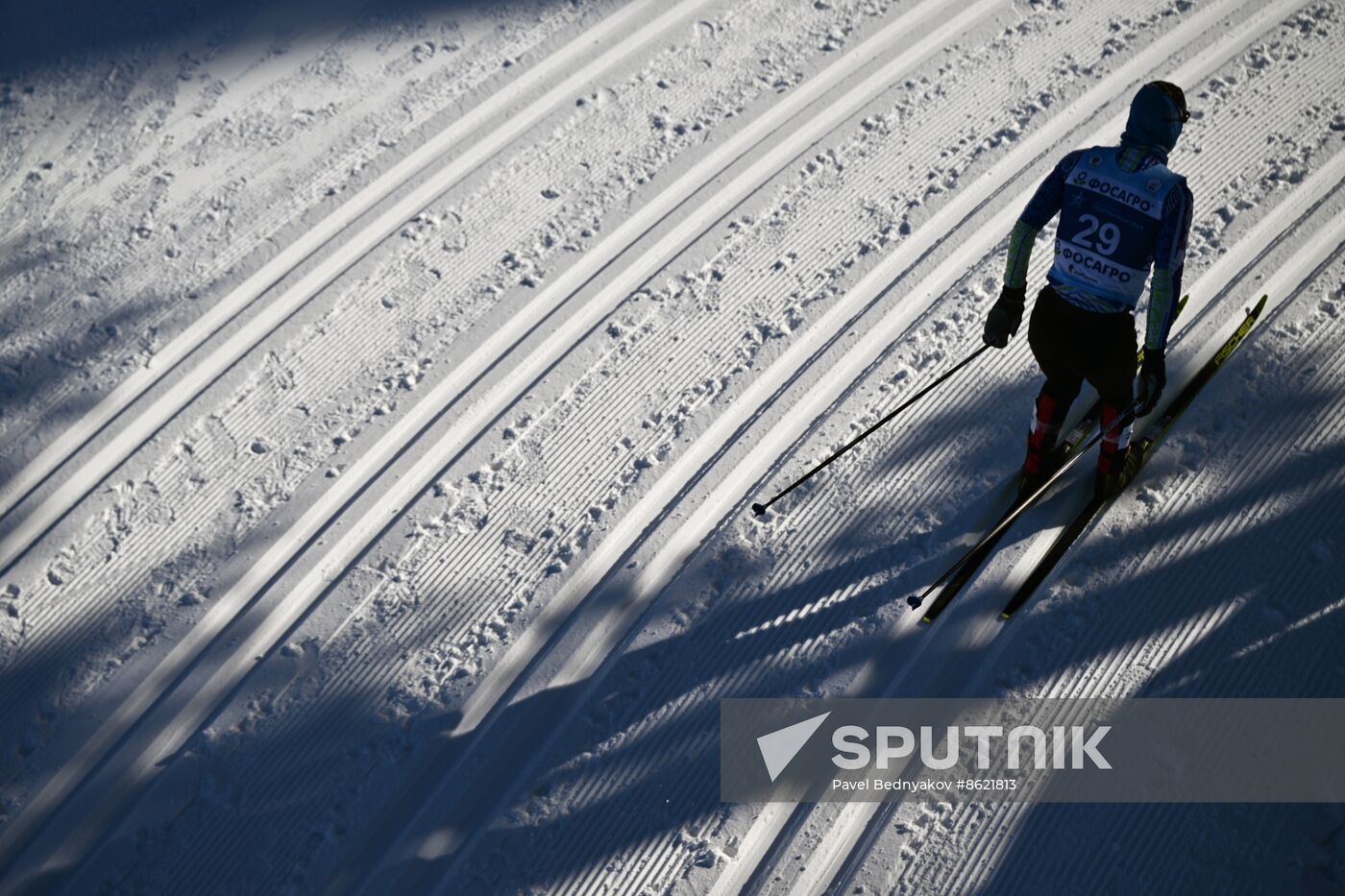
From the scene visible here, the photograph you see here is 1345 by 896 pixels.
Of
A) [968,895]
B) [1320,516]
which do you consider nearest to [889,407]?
[1320,516]

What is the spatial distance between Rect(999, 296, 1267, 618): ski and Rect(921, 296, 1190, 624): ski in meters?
0.19

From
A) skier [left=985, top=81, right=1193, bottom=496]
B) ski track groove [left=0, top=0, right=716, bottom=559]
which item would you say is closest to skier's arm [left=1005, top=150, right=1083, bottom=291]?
skier [left=985, top=81, right=1193, bottom=496]

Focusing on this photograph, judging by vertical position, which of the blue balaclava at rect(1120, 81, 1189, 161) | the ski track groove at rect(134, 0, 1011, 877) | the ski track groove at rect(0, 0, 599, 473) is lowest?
the ski track groove at rect(134, 0, 1011, 877)

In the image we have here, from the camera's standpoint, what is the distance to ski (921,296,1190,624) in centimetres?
393

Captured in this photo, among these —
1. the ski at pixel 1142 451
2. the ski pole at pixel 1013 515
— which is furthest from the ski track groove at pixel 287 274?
the ski at pixel 1142 451

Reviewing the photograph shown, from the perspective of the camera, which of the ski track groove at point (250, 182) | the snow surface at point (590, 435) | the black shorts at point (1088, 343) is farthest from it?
the ski track groove at point (250, 182)

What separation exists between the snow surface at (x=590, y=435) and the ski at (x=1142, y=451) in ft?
0.23

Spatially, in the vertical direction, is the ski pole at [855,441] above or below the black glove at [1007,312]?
below

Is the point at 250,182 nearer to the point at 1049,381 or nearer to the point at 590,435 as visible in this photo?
the point at 590,435

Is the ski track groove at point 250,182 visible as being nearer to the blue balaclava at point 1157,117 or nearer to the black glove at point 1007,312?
the black glove at point 1007,312

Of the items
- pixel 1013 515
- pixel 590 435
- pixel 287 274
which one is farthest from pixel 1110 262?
pixel 287 274

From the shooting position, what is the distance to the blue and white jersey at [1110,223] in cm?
333

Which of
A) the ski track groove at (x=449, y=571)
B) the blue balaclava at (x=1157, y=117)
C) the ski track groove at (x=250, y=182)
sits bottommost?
the ski track groove at (x=449, y=571)

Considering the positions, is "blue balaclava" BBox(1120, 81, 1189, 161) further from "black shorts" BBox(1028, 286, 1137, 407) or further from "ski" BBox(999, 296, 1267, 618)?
"ski" BBox(999, 296, 1267, 618)
